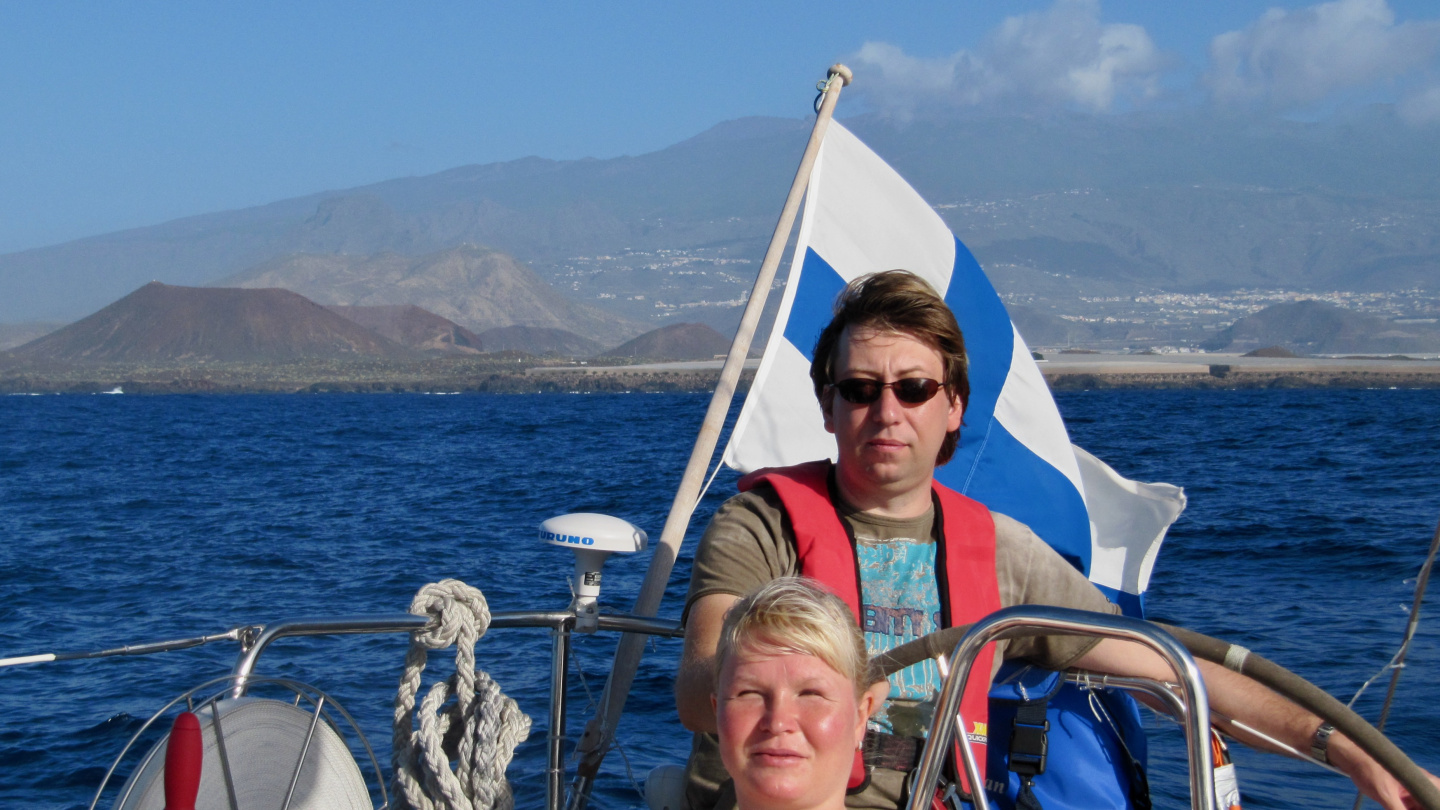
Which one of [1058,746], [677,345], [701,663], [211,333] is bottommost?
[1058,746]

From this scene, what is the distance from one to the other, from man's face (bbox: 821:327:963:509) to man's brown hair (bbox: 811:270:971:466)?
0.02 m

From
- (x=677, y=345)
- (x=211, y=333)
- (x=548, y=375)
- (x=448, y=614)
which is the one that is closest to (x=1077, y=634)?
(x=448, y=614)

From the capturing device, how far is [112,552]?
748 inches

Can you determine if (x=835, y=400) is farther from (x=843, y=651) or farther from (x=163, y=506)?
(x=163, y=506)

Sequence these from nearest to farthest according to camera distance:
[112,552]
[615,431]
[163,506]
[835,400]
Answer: [835,400], [112,552], [163,506], [615,431]

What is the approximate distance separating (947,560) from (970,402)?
6.04 feet

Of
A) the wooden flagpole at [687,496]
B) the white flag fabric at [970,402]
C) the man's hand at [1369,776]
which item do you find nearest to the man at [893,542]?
the man's hand at [1369,776]

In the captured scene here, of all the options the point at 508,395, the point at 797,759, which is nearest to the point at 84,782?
the point at 797,759

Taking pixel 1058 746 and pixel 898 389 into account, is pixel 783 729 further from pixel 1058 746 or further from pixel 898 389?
pixel 1058 746

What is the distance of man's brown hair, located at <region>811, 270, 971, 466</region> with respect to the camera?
262 centimetres

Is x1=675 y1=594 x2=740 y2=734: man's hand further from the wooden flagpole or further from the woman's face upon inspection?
the wooden flagpole

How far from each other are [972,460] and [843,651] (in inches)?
97.5

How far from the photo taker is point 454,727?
2.84 metres

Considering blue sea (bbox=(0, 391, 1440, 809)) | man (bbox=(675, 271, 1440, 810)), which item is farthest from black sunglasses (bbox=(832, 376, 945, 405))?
blue sea (bbox=(0, 391, 1440, 809))
